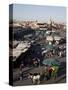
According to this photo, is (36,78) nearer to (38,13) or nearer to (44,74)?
(44,74)

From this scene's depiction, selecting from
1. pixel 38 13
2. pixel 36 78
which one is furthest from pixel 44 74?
pixel 38 13

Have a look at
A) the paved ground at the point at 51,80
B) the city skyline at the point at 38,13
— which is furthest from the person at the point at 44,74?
the city skyline at the point at 38,13

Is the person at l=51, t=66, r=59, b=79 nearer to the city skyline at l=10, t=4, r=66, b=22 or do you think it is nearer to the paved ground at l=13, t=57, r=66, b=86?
the paved ground at l=13, t=57, r=66, b=86

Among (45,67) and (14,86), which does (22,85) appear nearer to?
Answer: (14,86)

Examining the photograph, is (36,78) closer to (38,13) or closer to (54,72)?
(54,72)

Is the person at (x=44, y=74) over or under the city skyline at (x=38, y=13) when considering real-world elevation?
under

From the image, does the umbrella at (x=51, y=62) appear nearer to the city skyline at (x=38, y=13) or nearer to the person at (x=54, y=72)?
the person at (x=54, y=72)

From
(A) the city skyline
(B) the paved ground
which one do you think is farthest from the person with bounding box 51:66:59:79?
(A) the city skyline

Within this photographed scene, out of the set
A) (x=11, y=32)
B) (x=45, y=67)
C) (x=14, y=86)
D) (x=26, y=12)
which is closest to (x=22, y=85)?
(x=14, y=86)

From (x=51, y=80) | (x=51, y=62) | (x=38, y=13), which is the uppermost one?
(x=38, y=13)

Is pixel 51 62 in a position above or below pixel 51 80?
above

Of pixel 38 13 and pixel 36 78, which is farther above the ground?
pixel 38 13
